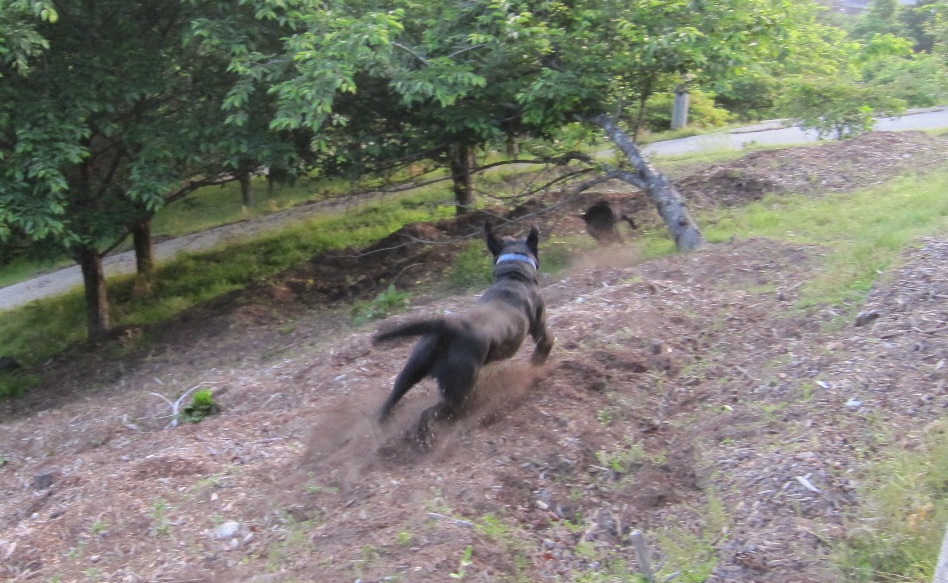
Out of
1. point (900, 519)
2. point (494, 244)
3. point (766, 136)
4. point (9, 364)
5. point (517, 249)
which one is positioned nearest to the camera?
point (900, 519)

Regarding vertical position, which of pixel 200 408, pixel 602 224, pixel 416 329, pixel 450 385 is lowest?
pixel 200 408

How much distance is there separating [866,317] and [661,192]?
4924 mm

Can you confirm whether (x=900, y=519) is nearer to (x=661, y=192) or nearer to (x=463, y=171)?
(x=661, y=192)

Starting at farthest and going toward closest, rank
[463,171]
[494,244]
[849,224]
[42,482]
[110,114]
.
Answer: [463,171] < [110,114] < [849,224] < [494,244] < [42,482]

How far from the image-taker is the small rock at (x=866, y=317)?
677 cm

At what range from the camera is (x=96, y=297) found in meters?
13.4

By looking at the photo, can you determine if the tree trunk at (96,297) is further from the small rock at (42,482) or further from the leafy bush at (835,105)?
the leafy bush at (835,105)

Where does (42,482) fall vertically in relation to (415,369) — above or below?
below

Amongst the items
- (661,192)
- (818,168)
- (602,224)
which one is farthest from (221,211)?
(818,168)

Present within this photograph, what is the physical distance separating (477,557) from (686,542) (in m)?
1.10

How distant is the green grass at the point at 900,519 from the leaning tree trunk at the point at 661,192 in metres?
6.20

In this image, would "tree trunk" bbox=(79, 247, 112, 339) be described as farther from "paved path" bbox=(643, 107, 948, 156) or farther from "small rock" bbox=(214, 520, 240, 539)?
"paved path" bbox=(643, 107, 948, 156)

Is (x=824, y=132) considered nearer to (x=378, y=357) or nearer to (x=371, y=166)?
(x=371, y=166)

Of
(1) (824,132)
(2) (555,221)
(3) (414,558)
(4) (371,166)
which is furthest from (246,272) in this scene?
(3) (414,558)
